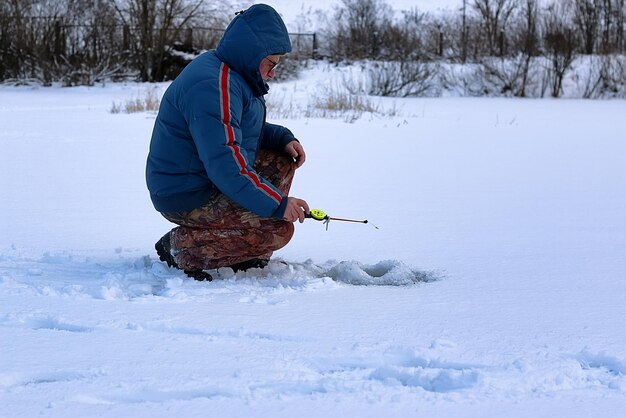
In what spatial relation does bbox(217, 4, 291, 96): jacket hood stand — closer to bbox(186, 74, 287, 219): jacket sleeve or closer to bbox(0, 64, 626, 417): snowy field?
bbox(186, 74, 287, 219): jacket sleeve

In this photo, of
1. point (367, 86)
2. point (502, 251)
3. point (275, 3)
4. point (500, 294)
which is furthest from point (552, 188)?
point (275, 3)

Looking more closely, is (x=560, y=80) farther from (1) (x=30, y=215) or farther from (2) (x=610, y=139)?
(1) (x=30, y=215)

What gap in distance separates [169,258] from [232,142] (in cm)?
69

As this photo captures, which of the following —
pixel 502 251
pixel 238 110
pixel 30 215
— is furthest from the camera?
pixel 30 215

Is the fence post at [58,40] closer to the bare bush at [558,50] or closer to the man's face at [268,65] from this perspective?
the bare bush at [558,50]

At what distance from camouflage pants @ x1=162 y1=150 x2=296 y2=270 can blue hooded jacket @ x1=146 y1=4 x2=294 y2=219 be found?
0.22ft

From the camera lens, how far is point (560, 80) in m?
18.0

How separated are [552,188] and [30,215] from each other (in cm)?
363

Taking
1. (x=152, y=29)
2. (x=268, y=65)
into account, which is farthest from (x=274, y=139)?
(x=152, y=29)

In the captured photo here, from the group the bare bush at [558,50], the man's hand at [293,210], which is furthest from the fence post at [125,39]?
the man's hand at [293,210]

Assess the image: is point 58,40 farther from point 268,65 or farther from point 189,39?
point 268,65

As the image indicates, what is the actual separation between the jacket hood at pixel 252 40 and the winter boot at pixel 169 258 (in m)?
0.78

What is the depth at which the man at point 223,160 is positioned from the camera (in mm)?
2723

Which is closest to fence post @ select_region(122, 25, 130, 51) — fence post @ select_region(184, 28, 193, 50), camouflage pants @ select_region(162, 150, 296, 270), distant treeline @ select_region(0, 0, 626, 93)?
distant treeline @ select_region(0, 0, 626, 93)
